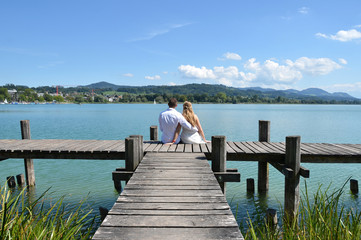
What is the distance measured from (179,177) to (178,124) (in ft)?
9.14

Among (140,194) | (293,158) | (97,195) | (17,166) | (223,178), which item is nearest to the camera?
(140,194)

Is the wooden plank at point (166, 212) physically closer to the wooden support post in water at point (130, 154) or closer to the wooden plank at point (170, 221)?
the wooden plank at point (170, 221)

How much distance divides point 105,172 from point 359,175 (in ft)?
41.5

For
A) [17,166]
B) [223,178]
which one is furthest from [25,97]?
[223,178]

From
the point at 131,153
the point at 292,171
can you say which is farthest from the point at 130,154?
the point at 292,171

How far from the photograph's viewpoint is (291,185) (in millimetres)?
6219

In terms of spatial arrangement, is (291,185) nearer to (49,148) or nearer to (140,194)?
(140,194)

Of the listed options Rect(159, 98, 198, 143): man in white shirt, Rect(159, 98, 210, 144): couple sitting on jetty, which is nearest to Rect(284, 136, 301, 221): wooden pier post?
Rect(159, 98, 210, 144): couple sitting on jetty

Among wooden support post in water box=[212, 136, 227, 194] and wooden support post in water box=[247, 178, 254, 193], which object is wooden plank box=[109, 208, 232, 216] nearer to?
wooden support post in water box=[212, 136, 227, 194]

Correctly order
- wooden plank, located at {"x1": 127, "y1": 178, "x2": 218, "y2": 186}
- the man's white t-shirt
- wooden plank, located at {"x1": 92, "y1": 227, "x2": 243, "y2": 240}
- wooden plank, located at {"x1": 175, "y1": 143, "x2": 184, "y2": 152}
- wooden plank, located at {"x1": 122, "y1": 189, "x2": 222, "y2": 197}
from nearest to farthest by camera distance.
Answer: wooden plank, located at {"x1": 92, "y1": 227, "x2": 243, "y2": 240} → wooden plank, located at {"x1": 122, "y1": 189, "x2": 222, "y2": 197} → wooden plank, located at {"x1": 127, "y1": 178, "x2": 218, "y2": 186} → wooden plank, located at {"x1": 175, "y1": 143, "x2": 184, "y2": 152} → the man's white t-shirt

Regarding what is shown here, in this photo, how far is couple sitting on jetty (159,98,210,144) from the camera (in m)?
7.24

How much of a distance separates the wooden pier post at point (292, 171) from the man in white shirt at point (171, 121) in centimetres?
259

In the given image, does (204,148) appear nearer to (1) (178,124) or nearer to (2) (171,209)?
(1) (178,124)

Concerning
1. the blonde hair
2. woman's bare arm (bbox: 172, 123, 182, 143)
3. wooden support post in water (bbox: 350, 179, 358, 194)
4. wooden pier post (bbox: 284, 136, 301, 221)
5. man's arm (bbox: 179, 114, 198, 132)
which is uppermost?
the blonde hair
